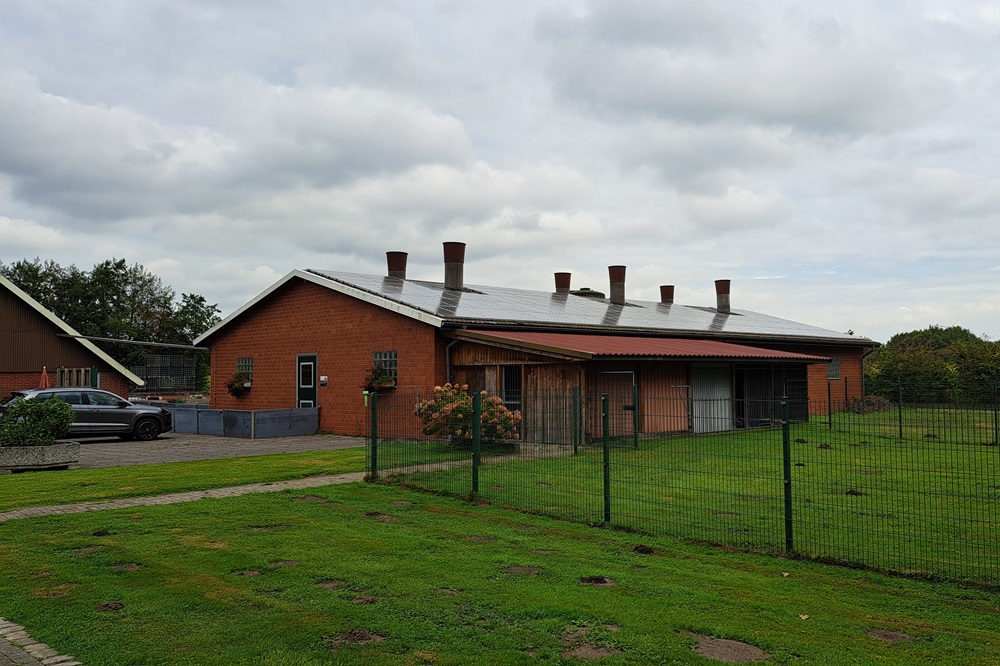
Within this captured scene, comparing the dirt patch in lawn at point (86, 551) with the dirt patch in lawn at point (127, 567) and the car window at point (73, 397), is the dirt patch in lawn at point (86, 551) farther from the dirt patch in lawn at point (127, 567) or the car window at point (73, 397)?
the car window at point (73, 397)

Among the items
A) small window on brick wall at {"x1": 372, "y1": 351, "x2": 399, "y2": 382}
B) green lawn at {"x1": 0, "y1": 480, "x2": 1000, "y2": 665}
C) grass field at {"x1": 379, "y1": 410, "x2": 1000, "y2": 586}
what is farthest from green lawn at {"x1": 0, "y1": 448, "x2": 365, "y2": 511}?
small window on brick wall at {"x1": 372, "y1": 351, "x2": 399, "y2": 382}

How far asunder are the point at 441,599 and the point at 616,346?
15392 mm

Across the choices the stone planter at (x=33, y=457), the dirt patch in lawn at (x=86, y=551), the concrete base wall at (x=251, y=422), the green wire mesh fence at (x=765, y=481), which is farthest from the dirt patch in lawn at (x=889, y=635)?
the concrete base wall at (x=251, y=422)

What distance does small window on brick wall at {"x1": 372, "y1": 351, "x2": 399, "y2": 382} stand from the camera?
891 inches

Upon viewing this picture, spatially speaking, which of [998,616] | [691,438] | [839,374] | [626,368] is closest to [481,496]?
[691,438]

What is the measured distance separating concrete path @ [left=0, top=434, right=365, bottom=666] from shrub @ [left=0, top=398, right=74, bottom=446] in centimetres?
115

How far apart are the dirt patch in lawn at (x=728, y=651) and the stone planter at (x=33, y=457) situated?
577 inches

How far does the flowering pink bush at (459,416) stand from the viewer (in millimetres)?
13914

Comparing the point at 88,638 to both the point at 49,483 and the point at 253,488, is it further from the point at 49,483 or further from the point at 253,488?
the point at 49,483

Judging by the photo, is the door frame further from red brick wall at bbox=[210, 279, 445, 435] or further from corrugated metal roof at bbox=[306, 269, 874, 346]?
corrugated metal roof at bbox=[306, 269, 874, 346]

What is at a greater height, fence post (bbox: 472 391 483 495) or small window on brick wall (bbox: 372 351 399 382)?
small window on brick wall (bbox: 372 351 399 382)

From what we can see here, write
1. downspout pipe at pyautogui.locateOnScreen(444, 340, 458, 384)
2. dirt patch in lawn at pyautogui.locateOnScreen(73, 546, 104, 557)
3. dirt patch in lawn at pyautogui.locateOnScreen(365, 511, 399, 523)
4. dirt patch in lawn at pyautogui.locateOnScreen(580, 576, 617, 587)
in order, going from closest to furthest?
dirt patch in lawn at pyautogui.locateOnScreen(580, 576, 617, 587)
dirt patch in lawn at pyautogui.locateOnScreen(73, 546, 104, 557)
dirt patch in lawn at pyautogui.locateOnScreen(365, 511, 399, 523)
downspout pipe at pyautogui.locateOnScreen(444, 340, 458, 384)

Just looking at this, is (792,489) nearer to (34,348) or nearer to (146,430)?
(146,430)

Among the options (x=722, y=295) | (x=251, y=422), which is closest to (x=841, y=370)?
(x=722, y=295)
